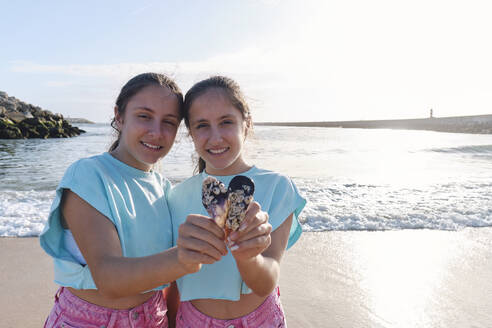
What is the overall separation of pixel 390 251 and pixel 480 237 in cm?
146

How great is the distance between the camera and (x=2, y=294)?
2.92 meters

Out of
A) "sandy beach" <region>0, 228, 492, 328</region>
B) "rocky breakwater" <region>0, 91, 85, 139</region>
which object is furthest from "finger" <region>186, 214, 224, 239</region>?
"rocky breakwater" <region>0, 91, 85, 139</region>

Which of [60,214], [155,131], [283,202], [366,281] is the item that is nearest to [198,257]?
[283,202]

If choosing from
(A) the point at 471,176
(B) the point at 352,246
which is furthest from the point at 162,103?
(A) the point at 471,176

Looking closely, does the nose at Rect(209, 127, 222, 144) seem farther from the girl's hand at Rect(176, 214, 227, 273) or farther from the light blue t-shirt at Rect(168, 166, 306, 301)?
the girl's hand at Rect(176, 214, 227, 273)

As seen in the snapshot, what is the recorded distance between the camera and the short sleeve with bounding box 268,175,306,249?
168 centimetres

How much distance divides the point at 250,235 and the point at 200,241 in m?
0.16

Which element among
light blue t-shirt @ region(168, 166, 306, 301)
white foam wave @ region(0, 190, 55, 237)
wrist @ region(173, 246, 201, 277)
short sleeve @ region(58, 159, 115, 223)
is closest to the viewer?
wrist @ region(173, 246, 201, 277)

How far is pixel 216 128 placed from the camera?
186 cm

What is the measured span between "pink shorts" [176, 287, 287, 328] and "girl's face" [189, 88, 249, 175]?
2.50 feet

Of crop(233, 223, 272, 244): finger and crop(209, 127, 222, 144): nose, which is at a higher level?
crop(209, 127, 222, 144): nose

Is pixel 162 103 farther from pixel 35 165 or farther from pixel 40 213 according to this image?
pixel 35 165

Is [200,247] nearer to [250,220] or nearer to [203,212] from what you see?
[250,220]

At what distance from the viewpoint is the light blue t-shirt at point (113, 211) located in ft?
4.77
